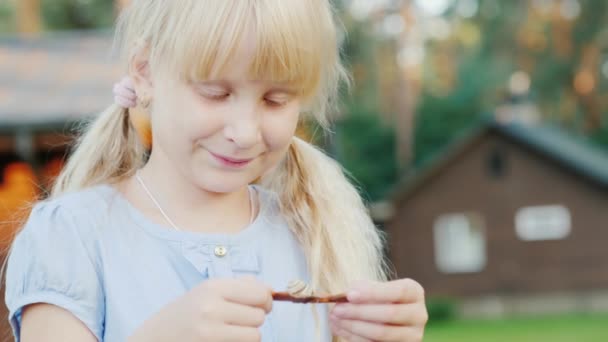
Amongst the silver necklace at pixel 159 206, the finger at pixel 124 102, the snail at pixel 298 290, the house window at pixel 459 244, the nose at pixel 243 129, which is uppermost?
the finger at pixel 124 102

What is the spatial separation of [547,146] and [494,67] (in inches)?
347

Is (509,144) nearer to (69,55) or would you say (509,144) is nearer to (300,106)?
(69,55)

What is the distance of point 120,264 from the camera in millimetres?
1726

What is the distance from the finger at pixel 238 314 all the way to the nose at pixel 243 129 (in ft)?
0.97

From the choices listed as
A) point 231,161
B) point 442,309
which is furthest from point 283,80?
point 442,309

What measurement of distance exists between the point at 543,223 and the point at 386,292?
25.7m

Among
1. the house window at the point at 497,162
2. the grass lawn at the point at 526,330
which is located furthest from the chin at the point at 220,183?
the house window at the point at 497,162

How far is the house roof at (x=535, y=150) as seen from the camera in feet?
84.7

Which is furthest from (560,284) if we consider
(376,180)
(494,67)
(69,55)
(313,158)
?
(313,158)

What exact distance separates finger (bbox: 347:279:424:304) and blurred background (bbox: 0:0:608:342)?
17751 millimetres

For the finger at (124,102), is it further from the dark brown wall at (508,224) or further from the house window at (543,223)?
the house window at (543,223)

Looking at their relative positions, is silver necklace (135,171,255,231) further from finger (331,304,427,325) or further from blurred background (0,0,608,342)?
blurred background (0,0,608,342)

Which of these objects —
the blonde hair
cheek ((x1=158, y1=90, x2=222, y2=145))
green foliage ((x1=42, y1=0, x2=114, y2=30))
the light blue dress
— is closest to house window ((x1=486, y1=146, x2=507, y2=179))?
green foliage ((x1=42, y1=0, x2=114, y2=30))

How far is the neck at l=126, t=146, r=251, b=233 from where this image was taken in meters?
1.80
